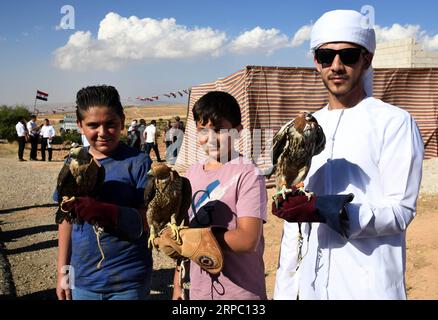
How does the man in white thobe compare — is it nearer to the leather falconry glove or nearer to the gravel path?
the leather falconry glove

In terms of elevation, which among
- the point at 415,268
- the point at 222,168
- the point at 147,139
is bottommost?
the point at 415,268

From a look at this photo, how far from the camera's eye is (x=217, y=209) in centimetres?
213

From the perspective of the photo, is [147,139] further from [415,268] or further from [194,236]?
[194,236]

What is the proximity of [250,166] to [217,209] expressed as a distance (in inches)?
11.3

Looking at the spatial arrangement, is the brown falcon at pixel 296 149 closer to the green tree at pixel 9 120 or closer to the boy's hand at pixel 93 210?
the boy's hand at pixel 93 210

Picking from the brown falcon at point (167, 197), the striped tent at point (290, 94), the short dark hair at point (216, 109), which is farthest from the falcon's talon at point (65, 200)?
the striped tent at point (290, 94)

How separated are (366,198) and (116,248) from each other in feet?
4.62

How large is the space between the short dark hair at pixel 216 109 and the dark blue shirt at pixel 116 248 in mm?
535

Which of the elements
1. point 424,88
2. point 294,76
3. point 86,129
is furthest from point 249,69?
point 86,129

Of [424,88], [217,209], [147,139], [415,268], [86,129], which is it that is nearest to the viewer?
[217,209]

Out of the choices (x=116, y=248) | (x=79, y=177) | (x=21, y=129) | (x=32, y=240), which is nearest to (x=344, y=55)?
(x=79, y=177)

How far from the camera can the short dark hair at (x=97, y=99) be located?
7.79 feet

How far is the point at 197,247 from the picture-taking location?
195cm

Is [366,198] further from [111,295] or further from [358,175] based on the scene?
[111,295]
